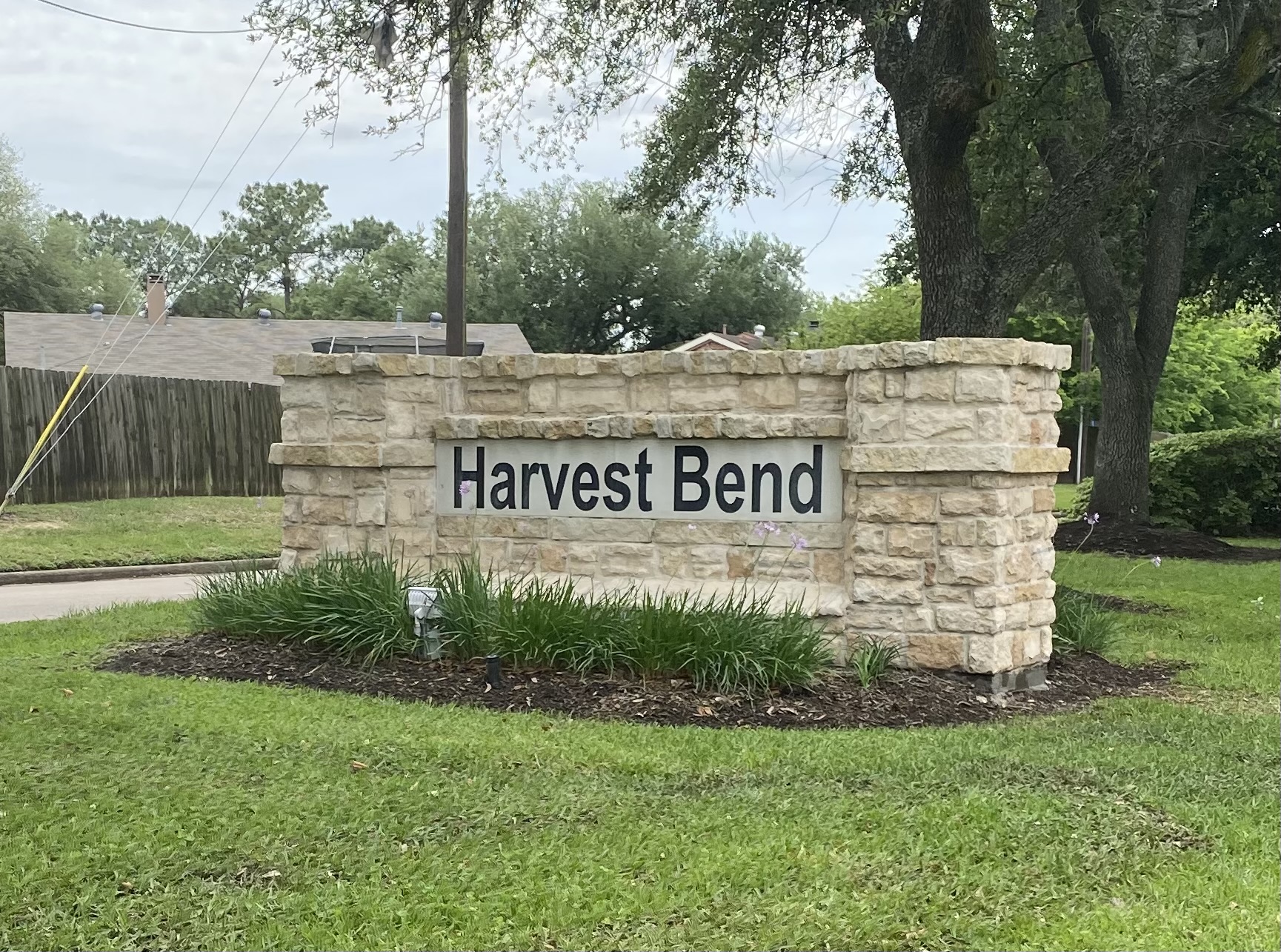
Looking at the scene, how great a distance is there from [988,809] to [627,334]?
3929cm

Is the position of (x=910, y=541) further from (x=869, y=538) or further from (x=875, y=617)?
(x=875, y=617)

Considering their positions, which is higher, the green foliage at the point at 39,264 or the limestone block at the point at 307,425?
the green foliage at the point at 39,264

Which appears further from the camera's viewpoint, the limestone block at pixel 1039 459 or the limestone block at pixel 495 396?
the limestone block at pixel 495 396

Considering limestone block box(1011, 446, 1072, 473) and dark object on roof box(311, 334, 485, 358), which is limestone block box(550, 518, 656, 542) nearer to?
limestone block box(1011, 446, 1072, 473)

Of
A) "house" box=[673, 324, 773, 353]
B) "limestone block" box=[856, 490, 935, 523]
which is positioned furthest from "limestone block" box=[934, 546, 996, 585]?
"house" box=[673, 324, 773, 353]

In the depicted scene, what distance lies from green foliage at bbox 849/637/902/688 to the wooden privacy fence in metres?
14.4

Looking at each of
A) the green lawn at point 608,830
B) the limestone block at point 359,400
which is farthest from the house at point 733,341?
the green lawn at point 608,830

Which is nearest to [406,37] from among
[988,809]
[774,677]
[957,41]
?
[957,41]

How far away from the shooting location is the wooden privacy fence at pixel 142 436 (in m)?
17.6

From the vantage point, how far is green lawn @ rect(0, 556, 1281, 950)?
11.2ft

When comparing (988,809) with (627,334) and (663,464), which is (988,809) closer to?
(663,464)

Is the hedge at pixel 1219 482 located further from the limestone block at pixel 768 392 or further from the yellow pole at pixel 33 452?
the yellow pole at pixel 33 452

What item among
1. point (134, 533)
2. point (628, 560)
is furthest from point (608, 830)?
point (134, 533)

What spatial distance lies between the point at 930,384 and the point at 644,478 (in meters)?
1.78
